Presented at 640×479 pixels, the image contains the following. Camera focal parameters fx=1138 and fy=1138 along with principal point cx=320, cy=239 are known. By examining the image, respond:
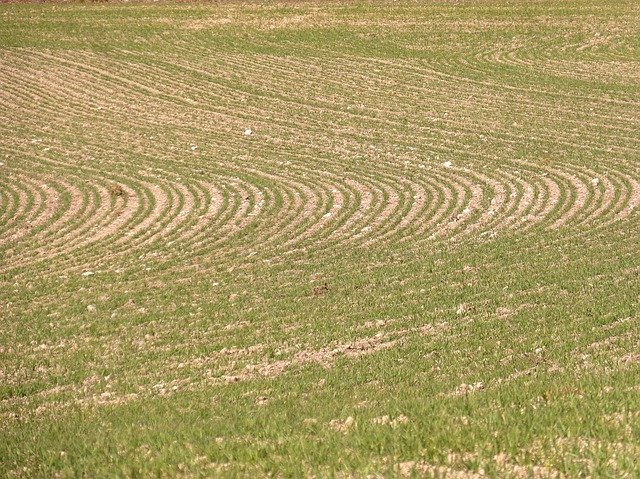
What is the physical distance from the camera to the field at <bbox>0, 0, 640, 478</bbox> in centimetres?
889

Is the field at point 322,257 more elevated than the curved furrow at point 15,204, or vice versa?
the field at point 322,257

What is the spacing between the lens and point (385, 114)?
32.9m

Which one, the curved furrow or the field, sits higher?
the field

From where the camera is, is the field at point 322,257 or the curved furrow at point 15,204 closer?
the field at point 322,257

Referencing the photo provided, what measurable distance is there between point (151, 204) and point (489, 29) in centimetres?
2520

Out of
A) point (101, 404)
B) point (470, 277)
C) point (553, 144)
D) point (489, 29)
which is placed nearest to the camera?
point (101, 404)

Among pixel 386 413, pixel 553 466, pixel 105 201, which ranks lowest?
pixel 105 201

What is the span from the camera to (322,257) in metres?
18.6

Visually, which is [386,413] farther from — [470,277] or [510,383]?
[470,277]

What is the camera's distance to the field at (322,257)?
8.89 meters

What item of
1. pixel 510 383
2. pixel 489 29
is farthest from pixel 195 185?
pixel 489 29

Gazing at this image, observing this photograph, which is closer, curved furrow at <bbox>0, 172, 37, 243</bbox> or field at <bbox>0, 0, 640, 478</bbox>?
field at <bbox>0, 0, 640, 478</bbox>

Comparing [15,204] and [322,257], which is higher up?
[322,257]

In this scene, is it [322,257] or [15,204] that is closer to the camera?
[322,257]
